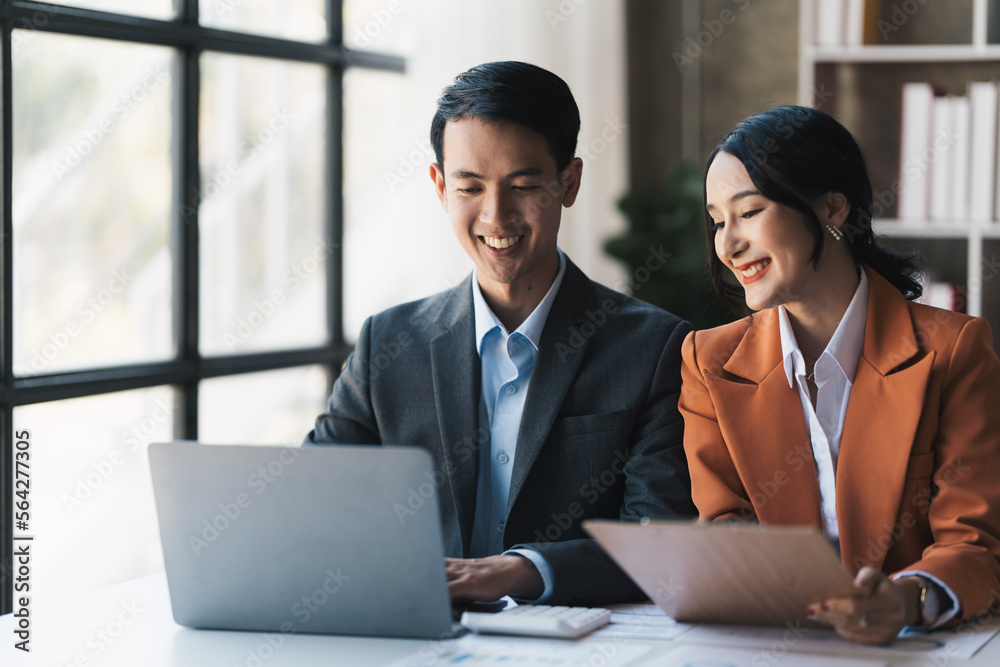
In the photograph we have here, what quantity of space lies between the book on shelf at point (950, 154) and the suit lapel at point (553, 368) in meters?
1.79

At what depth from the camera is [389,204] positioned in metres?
3.60

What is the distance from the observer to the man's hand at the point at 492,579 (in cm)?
148

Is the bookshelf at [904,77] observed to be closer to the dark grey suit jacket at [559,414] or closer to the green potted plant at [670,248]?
the green potted plant at [670,248]

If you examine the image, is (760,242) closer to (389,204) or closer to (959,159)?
(959,159)

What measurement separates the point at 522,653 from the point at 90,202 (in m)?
2.08

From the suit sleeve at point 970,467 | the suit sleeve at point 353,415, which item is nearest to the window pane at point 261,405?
the suit sleeve at point 353,415

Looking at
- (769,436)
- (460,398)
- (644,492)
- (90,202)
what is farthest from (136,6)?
(769,436)

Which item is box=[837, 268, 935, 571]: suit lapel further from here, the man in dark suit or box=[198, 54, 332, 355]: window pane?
box=[198, 54, 332, 355]: window pane

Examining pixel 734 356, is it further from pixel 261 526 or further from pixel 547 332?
pixel 261 526

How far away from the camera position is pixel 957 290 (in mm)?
3277

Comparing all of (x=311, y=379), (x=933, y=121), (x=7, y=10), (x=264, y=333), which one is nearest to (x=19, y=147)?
(x=7, y=10)

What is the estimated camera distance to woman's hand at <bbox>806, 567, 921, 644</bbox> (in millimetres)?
1300

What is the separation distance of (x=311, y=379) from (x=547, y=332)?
6.11 feet

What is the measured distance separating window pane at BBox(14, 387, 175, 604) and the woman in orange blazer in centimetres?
177
